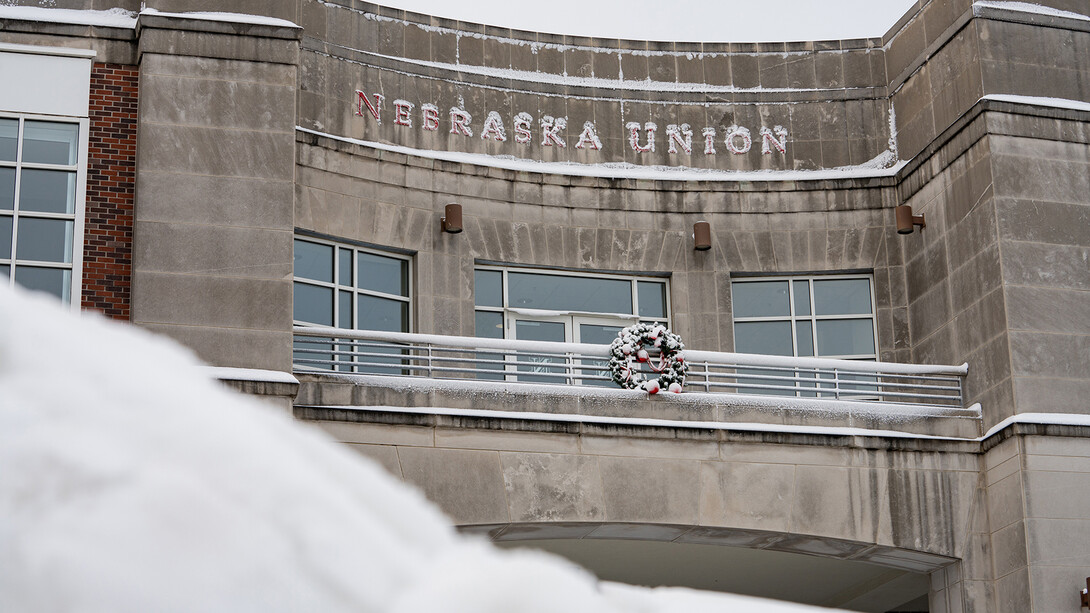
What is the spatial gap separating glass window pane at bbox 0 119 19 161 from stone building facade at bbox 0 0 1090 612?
32 mm

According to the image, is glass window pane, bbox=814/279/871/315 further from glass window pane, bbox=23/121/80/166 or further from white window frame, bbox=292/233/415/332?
glass window pane, bbox=23/121/80/166

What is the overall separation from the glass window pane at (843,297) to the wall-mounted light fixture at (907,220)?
1.24 metres

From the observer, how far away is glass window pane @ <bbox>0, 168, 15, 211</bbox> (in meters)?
16.5

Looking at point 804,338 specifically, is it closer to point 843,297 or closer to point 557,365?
point 843,297

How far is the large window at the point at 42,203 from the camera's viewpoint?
53.7ft

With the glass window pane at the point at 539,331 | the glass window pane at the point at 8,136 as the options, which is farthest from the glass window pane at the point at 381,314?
the glass window pane at the point at 8,136


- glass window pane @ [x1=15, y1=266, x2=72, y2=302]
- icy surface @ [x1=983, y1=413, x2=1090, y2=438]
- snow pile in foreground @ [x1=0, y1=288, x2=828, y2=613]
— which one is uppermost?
glass window pane @ [x1=15, y1=266, x2=72, y2=302]

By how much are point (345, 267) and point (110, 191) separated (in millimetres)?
3994

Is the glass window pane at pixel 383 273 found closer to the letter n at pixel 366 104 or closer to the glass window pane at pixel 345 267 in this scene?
the glass window pane at pixel 345 267

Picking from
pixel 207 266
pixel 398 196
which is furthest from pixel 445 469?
Answer: pixel 398 196

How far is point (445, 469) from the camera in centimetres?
1698

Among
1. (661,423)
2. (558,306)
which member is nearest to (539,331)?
(558,306)

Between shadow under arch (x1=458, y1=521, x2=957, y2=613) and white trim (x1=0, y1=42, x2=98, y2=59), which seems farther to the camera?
shadow under arch (x1=458, y1=521, x2=957, y2=613)

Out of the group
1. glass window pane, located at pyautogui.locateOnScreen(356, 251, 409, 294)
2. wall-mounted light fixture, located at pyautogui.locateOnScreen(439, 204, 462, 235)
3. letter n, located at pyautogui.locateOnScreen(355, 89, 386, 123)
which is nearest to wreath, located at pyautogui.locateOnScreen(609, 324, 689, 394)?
wall-mounted light fixture, located at pyautogui.locateOnScreen(439, 204, 462, 235)
